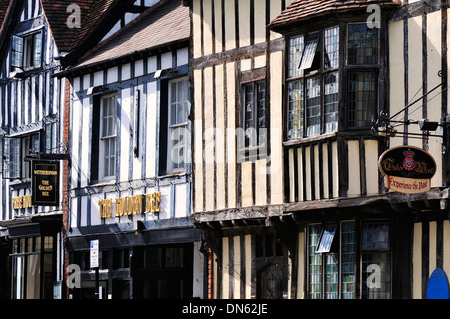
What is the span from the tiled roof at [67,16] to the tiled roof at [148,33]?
0.56 metres

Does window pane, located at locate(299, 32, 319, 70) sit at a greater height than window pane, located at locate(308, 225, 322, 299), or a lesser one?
greater

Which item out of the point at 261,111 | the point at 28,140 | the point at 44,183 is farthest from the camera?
the point at 28,140

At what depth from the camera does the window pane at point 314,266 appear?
17.6m

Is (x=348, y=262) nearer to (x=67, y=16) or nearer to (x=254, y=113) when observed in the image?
(x=254, y=113)

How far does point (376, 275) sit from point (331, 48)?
353cm

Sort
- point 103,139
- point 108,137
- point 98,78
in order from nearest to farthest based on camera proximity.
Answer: point 108,137 → point 103,139 → point 98,78

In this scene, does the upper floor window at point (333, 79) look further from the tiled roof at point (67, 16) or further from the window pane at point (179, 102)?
the tiled roof at point (67, 16)

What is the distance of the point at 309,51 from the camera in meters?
17.7

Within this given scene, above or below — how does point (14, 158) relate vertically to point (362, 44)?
below

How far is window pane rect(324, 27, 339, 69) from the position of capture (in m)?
17.1

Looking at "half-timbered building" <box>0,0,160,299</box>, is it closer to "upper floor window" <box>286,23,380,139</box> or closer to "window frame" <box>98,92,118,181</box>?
"window frame" <box>98,92,118,181</box>

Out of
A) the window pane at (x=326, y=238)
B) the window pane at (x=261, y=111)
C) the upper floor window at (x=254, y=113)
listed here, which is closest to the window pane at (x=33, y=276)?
the upper floor window at (x=254, y=113)

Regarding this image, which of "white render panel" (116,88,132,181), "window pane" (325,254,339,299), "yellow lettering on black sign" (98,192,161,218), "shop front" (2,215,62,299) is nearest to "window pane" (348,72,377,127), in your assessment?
"window pane" (325,254,339,299)

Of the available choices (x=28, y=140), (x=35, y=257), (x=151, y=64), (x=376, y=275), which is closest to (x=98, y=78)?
(x=151, y=64)
